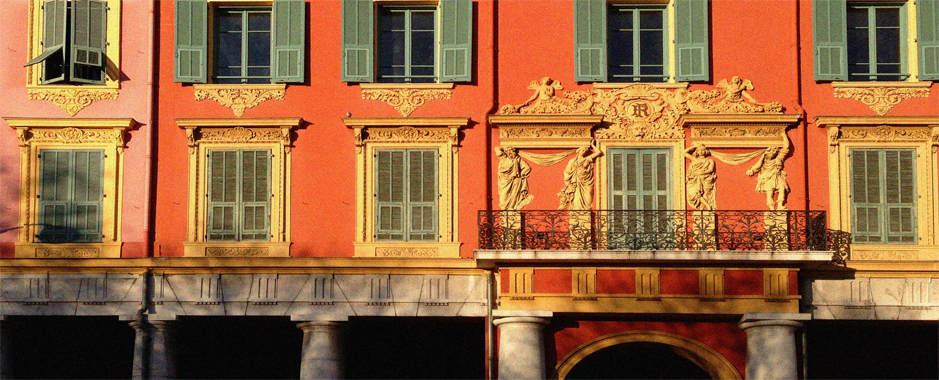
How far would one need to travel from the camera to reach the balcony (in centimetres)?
2433

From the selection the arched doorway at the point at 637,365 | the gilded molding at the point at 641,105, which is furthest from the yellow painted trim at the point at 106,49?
the arched doorway at the point at 637,365

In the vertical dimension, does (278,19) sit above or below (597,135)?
above

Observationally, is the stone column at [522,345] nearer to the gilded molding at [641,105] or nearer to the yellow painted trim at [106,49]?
the gilded molding at [641,105]

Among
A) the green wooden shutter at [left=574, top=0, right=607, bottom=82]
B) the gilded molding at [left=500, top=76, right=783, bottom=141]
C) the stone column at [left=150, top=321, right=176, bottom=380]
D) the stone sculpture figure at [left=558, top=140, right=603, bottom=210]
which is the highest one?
the green wooden shutter at [left=574, top=0, right=607, bottom=82]

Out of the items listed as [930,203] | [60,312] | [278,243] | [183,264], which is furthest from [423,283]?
[930,203]

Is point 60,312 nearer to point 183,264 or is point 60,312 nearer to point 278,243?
point 183,264

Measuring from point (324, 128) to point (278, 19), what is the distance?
7.54 ft

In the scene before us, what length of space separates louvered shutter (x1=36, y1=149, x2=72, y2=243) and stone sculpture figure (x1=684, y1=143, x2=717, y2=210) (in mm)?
11749

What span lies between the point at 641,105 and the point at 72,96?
1090 cm

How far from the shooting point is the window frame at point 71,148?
82.6 ft

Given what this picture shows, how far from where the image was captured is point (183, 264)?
2492cm

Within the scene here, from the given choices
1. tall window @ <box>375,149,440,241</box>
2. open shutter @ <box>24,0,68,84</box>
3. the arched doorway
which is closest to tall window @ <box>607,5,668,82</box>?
tall window @ <box>375,149,440,241</box>

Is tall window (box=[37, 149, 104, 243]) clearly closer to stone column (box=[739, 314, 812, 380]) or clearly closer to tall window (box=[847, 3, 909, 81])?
stone column (box=[739, 314, 812, 380])

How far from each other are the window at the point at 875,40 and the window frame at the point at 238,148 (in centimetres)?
1014
